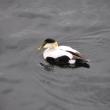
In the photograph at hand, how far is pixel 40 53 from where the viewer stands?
13.7 metres

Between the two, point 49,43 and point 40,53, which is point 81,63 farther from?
point 40,53

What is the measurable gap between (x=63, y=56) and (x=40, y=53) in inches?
36.7

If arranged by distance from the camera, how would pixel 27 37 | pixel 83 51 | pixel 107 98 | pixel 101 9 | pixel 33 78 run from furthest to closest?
pixel 101 9 < pixel 27 37 < pixel 83 51 < pixel 33 78 < pixel 107 98

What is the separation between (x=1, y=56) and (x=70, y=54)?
1.92 meters

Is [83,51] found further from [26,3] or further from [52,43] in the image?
[26,3]

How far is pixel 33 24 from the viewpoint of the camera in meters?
15.5

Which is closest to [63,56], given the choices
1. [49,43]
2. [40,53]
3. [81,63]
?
[81,63]

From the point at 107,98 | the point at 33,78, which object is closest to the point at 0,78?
the point at 33,78

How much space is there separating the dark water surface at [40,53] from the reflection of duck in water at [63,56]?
0.22m

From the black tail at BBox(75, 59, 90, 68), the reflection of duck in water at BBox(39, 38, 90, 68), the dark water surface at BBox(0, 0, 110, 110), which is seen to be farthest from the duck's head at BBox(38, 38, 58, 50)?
the black tail at BBox(75, 59, 90, 68)

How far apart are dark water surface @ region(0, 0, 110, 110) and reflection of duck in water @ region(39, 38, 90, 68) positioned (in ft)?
0.73

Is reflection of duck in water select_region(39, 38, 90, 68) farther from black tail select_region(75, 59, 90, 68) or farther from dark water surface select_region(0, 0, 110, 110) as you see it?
dark water surface select_region(0, 0, 110, 110)

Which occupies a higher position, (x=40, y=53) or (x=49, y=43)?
(x=49, y=43)

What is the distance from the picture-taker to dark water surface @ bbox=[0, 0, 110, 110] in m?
11.7
